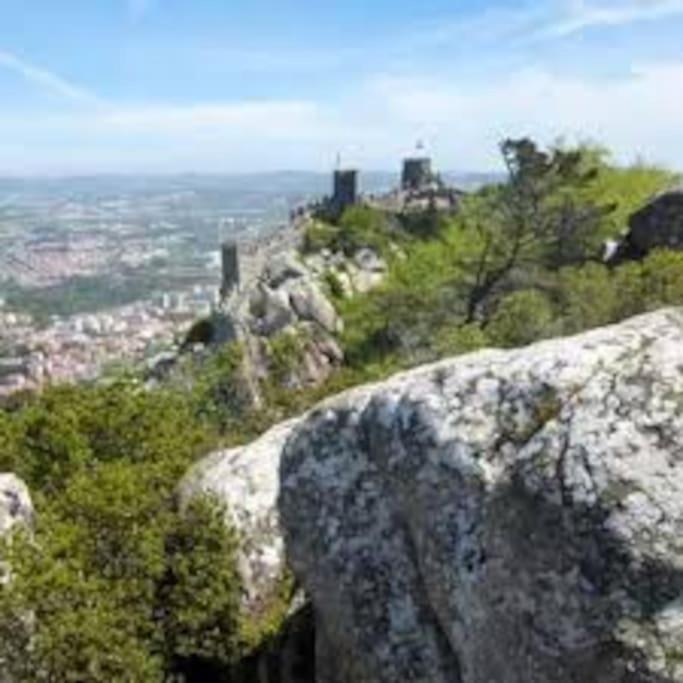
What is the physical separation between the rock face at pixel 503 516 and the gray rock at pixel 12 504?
5686mm

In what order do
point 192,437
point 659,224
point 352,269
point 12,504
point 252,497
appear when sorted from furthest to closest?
point 352,269, point 659,224, point 192,437, point 252,497, point 12,504

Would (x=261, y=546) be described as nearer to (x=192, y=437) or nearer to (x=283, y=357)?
(x=192, y=437)

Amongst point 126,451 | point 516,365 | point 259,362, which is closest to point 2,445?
point 126,451

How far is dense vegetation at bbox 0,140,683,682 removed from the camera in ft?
61.3

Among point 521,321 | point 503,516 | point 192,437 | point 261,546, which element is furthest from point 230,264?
point 503,516

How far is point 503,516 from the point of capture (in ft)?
45.5

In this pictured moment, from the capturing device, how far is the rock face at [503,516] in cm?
1282

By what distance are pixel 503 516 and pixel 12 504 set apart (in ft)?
31.1

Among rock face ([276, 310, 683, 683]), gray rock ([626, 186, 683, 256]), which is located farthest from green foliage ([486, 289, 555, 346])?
rock face ([276, 310, 683, 683])

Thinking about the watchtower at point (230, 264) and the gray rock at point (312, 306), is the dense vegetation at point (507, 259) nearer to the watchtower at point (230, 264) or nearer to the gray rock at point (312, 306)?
the gray rock at point (312, 306)

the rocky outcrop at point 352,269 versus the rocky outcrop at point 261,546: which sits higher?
the rocky outcrop at point 261,546

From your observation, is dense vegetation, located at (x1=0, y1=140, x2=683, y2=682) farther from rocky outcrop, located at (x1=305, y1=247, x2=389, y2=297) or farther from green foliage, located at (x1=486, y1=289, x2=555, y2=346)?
rocky outcrop, located at (x1=305, y1=247, x2=389, y2=297)

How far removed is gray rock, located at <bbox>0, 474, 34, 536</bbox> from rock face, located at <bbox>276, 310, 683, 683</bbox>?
5686 mm

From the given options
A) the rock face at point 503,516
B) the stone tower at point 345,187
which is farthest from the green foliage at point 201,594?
the stone tower at point 345,187
